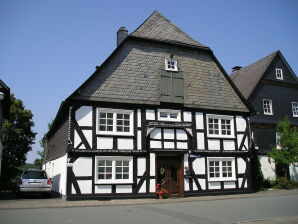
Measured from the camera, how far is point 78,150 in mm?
16391

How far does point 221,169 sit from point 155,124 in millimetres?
5288

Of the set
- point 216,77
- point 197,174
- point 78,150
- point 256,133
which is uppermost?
point 216,77

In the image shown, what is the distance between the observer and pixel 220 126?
66.8ft

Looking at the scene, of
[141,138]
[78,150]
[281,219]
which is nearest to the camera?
[281,219]

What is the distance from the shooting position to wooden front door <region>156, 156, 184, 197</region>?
18406 millimetres

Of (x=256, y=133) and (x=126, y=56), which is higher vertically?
(x=126, y=56)

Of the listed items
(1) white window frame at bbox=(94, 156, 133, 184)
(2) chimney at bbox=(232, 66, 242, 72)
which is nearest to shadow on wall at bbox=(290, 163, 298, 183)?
(2) chimney at bbox=(232, 66, 242, 72)

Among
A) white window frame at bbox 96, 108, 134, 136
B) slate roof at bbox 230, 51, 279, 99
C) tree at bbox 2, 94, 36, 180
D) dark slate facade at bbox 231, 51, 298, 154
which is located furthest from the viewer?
tree at bbox 2, 94, 36, 180

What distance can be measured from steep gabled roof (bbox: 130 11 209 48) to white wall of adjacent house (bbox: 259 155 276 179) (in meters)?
10.5

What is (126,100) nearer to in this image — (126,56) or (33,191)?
(126,56)

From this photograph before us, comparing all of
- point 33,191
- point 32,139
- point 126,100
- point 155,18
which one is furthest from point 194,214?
point 32,139

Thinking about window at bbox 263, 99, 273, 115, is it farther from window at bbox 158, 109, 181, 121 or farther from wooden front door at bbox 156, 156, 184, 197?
wooden front door at bbox 156, 156, 184, 197

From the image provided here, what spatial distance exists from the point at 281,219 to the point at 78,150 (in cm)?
1012

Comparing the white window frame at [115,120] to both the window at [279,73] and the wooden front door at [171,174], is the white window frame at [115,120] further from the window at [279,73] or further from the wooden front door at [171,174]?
the window at [279,73]
